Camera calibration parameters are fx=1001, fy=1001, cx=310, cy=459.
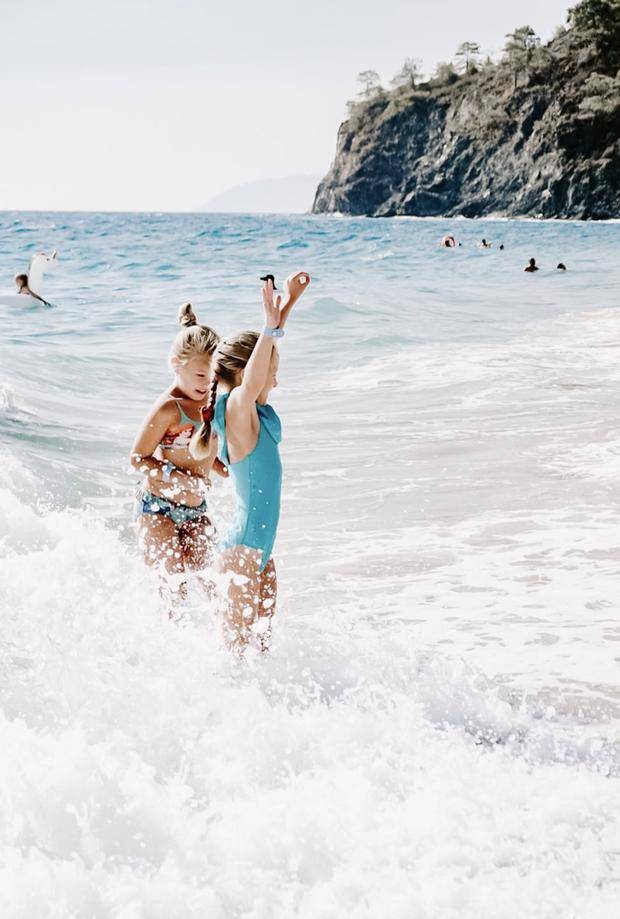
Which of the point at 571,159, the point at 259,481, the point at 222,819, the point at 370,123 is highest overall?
the point at 370,123

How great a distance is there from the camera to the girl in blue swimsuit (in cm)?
388

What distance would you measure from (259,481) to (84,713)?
1.14m

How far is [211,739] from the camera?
370cm

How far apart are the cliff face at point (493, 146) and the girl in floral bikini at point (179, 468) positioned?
9267 centimetres

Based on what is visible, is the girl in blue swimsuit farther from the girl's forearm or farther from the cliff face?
the cliff face

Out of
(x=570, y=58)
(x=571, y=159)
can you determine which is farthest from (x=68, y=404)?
(x=570, y=58)

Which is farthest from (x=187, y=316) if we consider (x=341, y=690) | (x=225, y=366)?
(x=341, y=690)

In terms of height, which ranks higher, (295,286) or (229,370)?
(295,286)

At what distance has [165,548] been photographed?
4.71 m

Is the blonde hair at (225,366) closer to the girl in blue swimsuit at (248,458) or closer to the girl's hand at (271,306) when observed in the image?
the girl in blue swimsuit at (248,458)

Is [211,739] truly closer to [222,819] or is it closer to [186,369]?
[222,819]

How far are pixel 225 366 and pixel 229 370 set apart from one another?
23mm

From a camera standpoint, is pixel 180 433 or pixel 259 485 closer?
pixel 259 485

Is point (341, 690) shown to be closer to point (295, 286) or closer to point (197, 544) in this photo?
point (197, 544)
